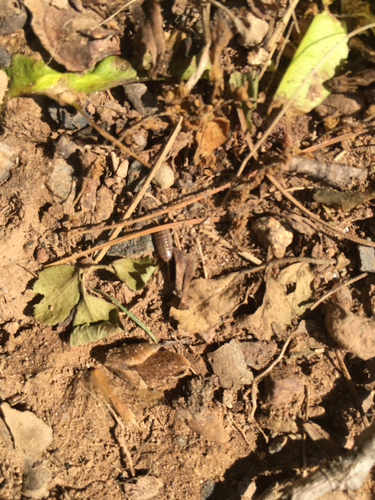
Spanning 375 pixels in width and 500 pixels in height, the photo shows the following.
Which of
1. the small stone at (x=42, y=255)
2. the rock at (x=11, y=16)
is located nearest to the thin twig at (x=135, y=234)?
the small stone at (x=42, y=255)

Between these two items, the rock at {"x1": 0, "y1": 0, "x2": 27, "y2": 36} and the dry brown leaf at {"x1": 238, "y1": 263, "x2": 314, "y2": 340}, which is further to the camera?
the dry brown leaf at {"x1": 238, "y1": 263, "x2": 314, "y2": 340}

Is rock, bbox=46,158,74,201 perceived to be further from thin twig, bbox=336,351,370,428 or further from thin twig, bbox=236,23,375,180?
thin twig, bbox=336,351,370,428

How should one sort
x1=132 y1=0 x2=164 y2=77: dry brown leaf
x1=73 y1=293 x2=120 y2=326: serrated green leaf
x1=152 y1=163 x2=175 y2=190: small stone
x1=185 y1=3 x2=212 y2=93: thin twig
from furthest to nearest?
1. x1=73 y1=293 x2=120 y2=326: serrated green leaf
2. x1=152 y1=163 x2=175 y2=190: small stone
3. x1=132 y1=0 x2=164 y2=77: dry brown leaf
4. x1=185 y1=3 x2=212 y2=93: thin twig

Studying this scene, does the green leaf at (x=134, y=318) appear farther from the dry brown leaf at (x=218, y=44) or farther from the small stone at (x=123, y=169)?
the dry brown leaf at (x=218, y=44)

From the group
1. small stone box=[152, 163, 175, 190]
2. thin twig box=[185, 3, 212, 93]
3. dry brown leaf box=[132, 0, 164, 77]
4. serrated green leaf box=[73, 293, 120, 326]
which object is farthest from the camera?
serrated green leaf box=[73, 293, 120, 326]

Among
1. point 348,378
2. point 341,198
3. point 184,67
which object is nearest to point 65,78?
point 184,67

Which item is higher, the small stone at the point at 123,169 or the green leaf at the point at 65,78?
the green leaf at the point at 65,78

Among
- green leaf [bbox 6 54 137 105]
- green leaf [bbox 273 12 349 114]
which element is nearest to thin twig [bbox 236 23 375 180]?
green leaf [bbox 273 12 349 114]
